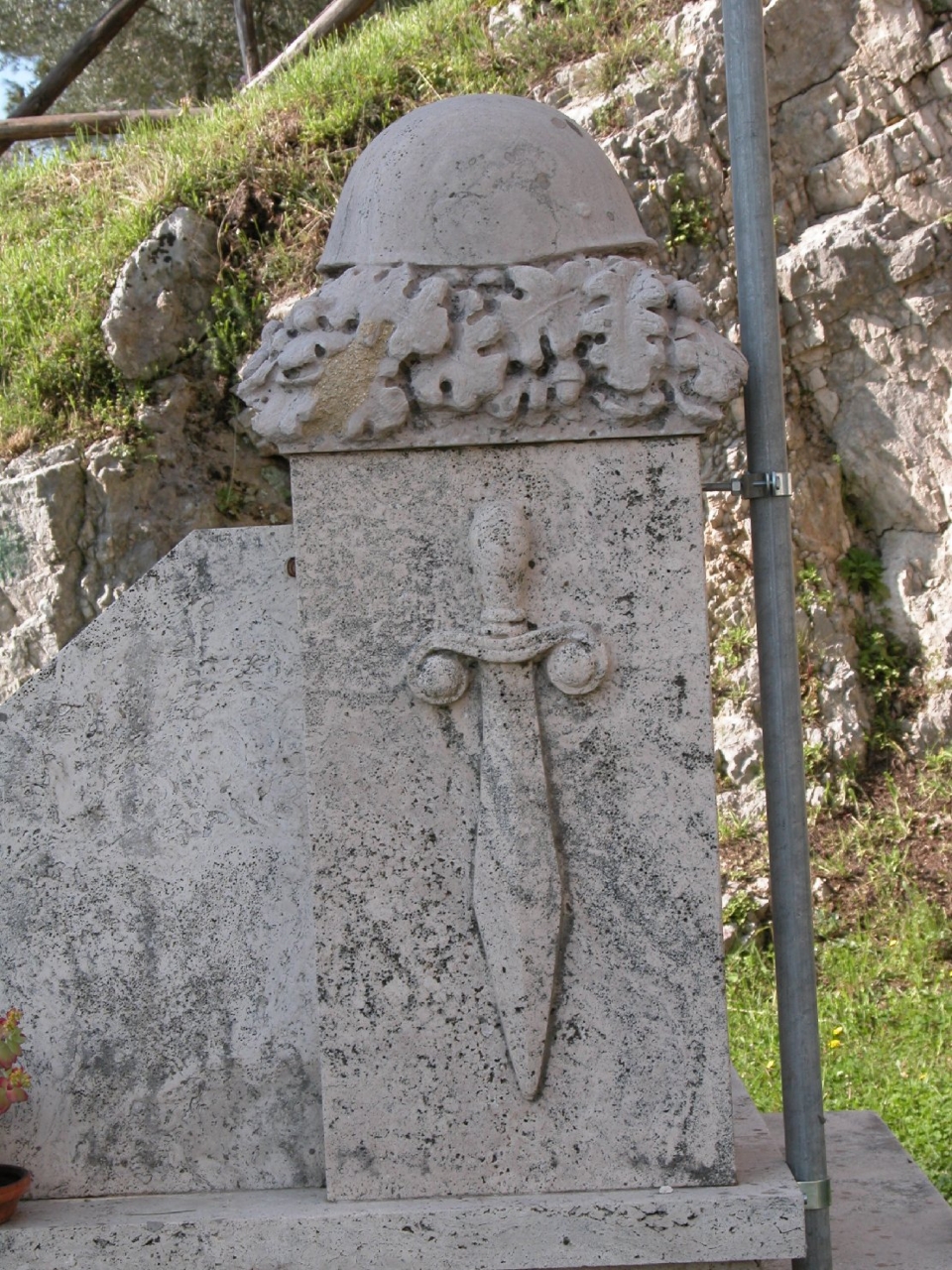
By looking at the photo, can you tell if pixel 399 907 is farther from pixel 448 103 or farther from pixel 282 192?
pixel 282 192

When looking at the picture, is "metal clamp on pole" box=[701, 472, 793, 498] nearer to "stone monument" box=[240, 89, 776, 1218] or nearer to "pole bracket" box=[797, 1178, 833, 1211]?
"stone monument" box=[240, 89, 776, 1218]

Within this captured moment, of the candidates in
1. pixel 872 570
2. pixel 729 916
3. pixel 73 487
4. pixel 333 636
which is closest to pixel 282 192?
pixel 73 487

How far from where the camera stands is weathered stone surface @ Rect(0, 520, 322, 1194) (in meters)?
2.39

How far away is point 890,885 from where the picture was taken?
5.62m

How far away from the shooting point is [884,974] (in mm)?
5273

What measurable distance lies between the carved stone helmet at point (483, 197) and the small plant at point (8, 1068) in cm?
139

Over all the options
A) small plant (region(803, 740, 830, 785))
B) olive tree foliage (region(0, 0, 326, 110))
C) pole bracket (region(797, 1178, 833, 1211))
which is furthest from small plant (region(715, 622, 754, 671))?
olive tree foliage (region(0, 0, 326, 110))

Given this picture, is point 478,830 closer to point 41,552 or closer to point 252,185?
point 41,552

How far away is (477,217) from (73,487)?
4.67 m

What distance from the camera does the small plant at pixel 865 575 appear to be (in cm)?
623

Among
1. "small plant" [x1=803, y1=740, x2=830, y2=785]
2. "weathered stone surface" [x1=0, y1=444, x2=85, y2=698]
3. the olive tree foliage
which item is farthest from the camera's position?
the olive tree foliage

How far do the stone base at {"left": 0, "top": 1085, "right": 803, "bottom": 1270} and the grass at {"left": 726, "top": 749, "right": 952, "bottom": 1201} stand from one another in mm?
1865

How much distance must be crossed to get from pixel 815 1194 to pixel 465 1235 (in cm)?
61

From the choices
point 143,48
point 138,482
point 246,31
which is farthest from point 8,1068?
point 143,48
